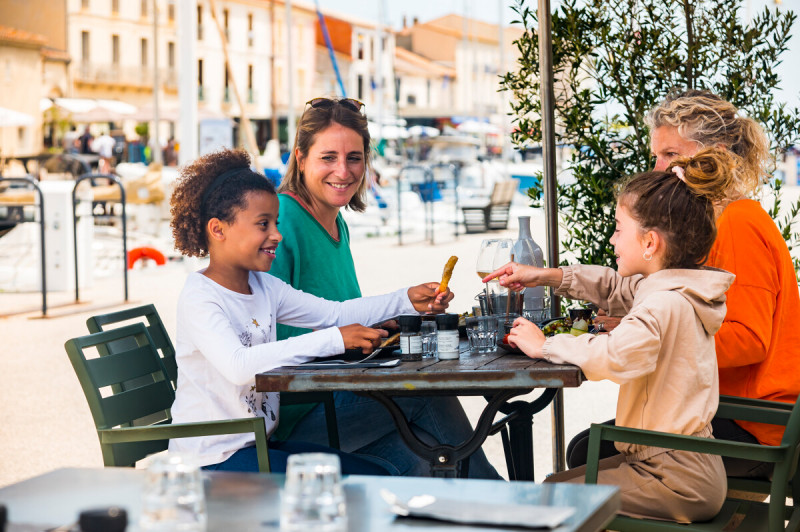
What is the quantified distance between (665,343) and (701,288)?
0.56ft

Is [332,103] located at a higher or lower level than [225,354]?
higher

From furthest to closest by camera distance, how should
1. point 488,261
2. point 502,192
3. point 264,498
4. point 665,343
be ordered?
point 502,192, point 488,261, point 665,343, point 264,498

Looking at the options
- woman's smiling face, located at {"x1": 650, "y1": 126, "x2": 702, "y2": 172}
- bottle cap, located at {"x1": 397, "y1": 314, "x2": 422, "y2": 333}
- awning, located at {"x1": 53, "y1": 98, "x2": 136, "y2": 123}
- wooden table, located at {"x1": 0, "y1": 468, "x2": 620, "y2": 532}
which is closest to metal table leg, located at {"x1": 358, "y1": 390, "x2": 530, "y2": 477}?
bottle cap, located at {"x1": 397, "y1": 314, "x2": 422, "y2": 333}

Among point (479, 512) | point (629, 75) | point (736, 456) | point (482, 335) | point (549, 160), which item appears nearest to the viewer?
point (479, 512)

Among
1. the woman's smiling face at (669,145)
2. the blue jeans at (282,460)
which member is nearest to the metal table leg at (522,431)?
the blue jeans at (282,460)

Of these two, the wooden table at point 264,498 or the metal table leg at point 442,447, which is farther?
the metal table leg at point 442,447

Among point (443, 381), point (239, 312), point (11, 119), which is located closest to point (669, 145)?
point (443, 381)

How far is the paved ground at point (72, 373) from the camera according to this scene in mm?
5738

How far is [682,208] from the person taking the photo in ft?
9.66

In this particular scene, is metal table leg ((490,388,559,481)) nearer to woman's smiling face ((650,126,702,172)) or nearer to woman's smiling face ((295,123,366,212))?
woman's smiling face ((650,126,702,172))

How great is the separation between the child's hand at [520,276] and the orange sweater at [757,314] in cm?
51

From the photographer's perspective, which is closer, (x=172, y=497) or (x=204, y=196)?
(x=172, y=497)

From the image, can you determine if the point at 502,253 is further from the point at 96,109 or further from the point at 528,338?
the point at 96,109

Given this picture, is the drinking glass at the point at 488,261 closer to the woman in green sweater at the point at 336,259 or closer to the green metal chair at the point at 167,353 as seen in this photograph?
the woman in green sweater at the point at 336,259
